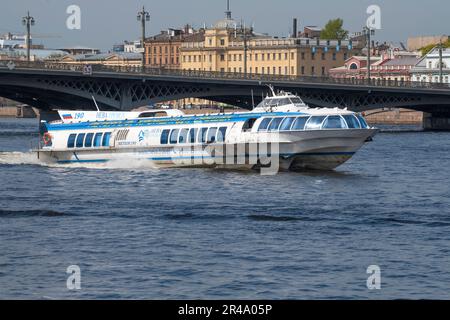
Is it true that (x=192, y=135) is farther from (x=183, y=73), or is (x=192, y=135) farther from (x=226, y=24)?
(x=226, y=24)

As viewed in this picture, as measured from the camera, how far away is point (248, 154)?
40.5 metres

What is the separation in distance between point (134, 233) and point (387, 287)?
23.9 ft

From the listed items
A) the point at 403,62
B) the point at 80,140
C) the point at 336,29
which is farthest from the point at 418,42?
the point at 80,140

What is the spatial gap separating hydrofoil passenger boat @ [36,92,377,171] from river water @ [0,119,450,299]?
2.75 feet

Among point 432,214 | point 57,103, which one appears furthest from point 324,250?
point 57,103

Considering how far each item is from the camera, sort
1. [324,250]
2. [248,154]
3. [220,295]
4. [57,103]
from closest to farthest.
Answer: [220,295]
[324,250]
[248,154]
[57,103]

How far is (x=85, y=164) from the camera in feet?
145

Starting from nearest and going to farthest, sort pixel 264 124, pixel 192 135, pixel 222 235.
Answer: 1. pixel 222 235
2. pixel 264 124
3. pixel 192 135

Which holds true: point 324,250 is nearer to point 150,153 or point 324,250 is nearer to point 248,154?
point 248,154

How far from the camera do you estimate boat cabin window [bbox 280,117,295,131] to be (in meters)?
39.5

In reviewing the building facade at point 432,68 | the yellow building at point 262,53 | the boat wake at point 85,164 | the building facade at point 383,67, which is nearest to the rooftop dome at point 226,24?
the yellow building at point 262,53

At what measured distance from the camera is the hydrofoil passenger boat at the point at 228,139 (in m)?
39.4

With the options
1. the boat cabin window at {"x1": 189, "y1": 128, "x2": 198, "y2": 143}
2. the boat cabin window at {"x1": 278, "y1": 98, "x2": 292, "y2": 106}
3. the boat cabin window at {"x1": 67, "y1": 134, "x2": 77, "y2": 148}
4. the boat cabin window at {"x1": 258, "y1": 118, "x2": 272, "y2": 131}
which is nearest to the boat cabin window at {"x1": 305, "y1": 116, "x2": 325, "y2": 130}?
the boat cabin window at {"x1": 258, "y1": 118, "x2": 272, "y2": 131}

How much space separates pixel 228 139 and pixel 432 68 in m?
92.8
